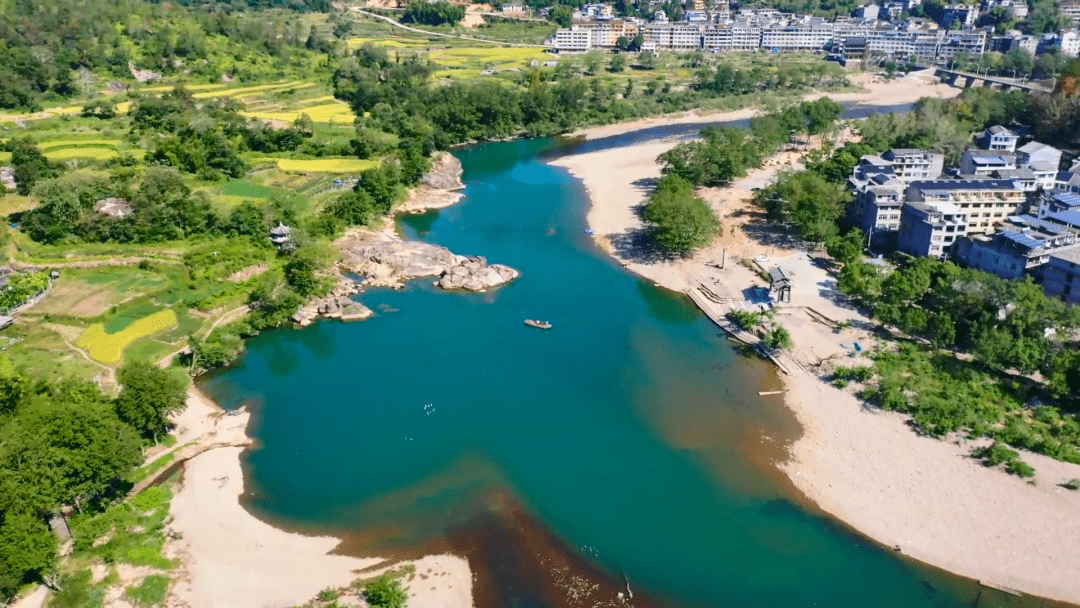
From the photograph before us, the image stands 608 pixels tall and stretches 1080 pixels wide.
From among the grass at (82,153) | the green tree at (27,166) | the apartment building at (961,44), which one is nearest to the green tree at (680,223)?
the green tree at (27,166)

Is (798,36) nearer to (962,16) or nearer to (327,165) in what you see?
(962,16)

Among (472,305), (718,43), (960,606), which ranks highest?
(718,43)

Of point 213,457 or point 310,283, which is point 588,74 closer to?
point 310,283

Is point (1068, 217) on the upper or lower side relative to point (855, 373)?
upper

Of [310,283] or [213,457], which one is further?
[310,283]

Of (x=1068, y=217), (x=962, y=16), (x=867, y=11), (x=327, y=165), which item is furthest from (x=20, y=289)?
(x=867, y=11)

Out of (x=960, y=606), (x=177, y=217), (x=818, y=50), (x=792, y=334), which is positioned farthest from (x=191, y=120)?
(x=818, y=50)
